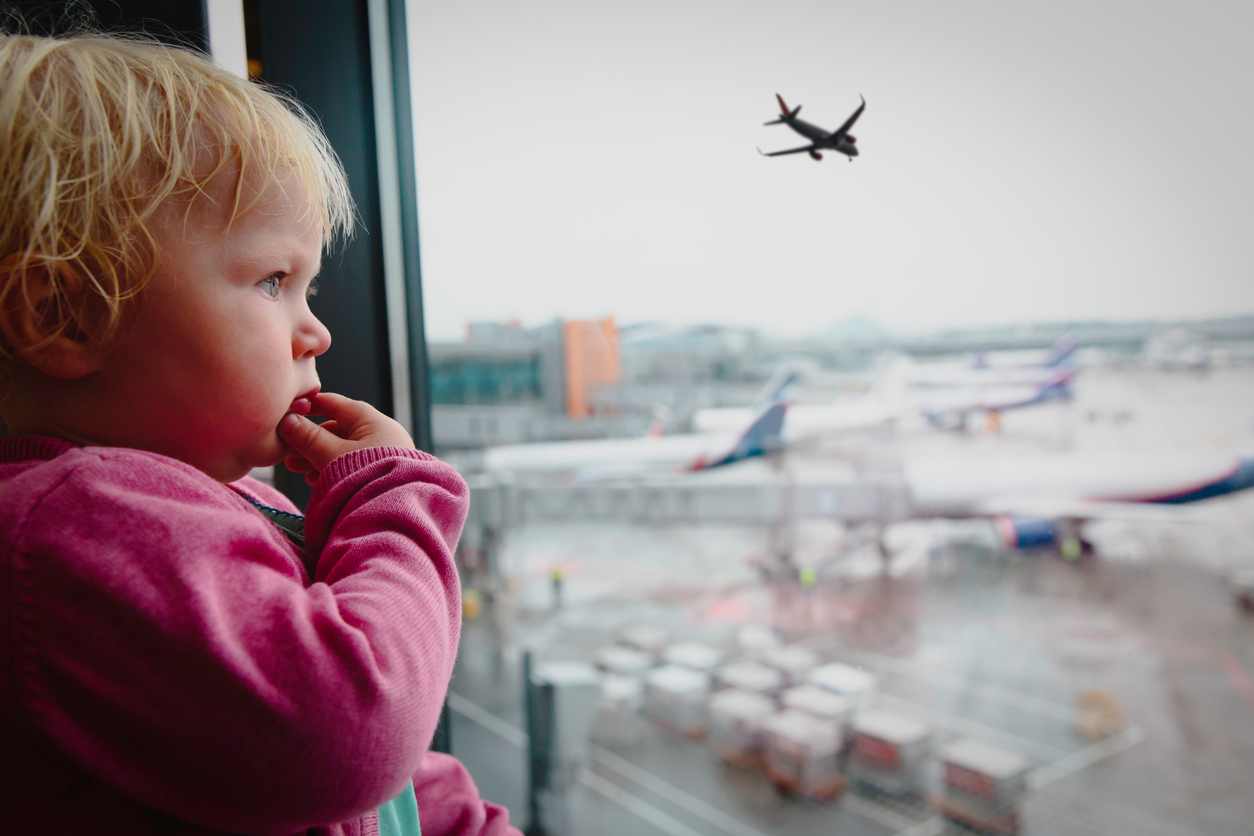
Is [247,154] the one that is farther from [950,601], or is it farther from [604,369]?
[950,601]

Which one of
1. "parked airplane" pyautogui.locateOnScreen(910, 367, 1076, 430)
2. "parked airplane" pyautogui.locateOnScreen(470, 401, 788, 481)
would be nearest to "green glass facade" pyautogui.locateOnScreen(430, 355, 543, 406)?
"parked airplane" pyautogui.locateOnScreen(470, 401, 788, 481)

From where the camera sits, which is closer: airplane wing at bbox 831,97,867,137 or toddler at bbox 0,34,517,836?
toddler at bbox 0,34,517,836

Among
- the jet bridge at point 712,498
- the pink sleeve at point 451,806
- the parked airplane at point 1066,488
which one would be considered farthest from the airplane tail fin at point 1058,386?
the pink sleeve at point 451,806

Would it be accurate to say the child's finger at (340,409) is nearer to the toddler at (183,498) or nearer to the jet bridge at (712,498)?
the toddler at (183,498)

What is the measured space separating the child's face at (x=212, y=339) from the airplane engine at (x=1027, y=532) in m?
1.56

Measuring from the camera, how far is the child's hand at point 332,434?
0.42 m

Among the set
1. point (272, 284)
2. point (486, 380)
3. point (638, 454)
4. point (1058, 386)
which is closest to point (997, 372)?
point (1058, 386)

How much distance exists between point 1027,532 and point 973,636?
1.51 feet

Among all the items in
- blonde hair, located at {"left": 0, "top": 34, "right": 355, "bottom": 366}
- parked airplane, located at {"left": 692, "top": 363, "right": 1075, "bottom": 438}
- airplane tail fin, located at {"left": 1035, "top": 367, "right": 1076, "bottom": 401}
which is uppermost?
blonde hair, located at {"left": 0, "top": 34, "right": 355, "bottom": 366}

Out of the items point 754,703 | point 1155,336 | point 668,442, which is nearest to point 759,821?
point 754,703

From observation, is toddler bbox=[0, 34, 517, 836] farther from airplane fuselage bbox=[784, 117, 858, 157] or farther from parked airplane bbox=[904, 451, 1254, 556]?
parked airplane bbox=[904, 451, 1254, 556]

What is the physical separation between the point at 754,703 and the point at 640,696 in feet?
1.39

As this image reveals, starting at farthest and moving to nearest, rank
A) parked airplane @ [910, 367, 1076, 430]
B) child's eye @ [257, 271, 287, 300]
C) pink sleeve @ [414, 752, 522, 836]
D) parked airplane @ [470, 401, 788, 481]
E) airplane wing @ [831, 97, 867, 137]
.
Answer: parked airplane @ [470, 401, 788, 481] → parked airplane @ [910, 367, 1076, 430] → airplane wing @ [831, 97, 867, 137] → pink sleeve @ [414, 752, 522, 836] → child's eye @ [257, 271, 287, 300]

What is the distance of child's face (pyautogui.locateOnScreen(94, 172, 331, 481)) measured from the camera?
36cm
